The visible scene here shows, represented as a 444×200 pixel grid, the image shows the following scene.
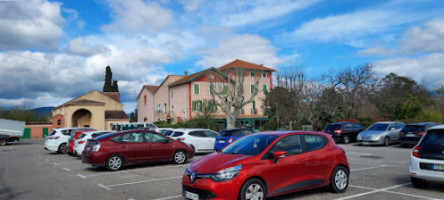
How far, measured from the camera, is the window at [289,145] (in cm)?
691

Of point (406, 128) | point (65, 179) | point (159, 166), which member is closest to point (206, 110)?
point (406, 128)

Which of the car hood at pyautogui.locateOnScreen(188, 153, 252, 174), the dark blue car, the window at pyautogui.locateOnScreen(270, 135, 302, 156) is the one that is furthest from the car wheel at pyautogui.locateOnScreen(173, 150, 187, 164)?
the window at pyautogui.locateOnScreen(270, 135, 302, 156)

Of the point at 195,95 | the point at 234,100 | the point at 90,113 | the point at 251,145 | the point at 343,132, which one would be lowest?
the point at 343,132

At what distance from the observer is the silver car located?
2114cm

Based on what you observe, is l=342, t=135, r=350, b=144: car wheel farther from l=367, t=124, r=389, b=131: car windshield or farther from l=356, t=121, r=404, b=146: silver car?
l=367, t=124, r=389, b=131: car windshield

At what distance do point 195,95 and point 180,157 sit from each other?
36.2 m

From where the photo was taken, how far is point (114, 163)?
39.9ft

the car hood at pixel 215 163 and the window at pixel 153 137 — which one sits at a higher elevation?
the window at pixel 153 137

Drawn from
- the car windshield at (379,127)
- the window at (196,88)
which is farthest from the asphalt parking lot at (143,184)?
the window at (196,88)

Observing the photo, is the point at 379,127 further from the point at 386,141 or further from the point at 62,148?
the point at 62,148

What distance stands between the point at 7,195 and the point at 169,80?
1873 inches

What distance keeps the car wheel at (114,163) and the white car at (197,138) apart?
533 cm

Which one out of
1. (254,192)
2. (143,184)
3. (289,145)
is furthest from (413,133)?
(254,192)

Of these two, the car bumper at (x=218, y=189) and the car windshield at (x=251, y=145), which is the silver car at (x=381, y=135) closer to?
the car windshield at (x=251, y=145)
